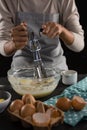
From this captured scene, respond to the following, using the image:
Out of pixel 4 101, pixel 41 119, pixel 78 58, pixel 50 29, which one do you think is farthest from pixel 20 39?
pixel 78 58

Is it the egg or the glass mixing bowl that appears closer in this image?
the egg

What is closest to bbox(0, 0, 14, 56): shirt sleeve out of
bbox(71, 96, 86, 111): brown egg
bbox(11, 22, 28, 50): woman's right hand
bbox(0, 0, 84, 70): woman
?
bbox(0, 0, 84, 70): woman

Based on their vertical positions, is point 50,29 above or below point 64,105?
above

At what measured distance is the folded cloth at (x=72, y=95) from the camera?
1021 millimetres

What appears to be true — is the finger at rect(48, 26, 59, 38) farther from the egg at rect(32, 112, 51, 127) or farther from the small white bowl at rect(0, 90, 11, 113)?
the egg at rect(32, 112, 51, 127)

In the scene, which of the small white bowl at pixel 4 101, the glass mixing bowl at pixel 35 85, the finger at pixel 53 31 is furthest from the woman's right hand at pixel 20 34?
the small white bowl at pixel 4 101

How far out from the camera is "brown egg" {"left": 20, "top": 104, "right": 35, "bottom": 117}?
0.98m

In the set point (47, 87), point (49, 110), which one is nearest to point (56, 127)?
point (49, 110)

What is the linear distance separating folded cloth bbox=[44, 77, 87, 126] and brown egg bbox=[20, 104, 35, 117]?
0.12 meters

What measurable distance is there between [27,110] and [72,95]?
0.94ft

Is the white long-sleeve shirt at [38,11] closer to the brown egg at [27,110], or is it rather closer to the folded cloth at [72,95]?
the folded cloth at [72,95]

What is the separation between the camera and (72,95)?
48.1 inches

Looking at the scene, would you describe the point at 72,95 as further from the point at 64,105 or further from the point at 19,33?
the point at 19,33

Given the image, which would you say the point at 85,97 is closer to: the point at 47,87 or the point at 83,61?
the point at 47,87
